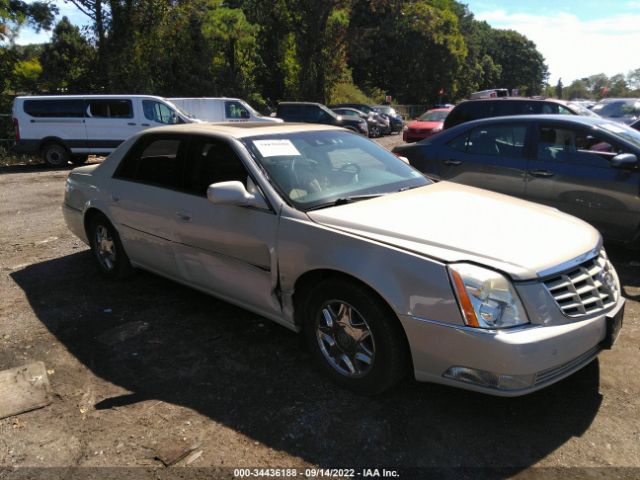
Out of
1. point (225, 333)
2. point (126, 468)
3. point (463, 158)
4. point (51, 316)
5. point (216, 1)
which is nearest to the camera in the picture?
point (126, 468)

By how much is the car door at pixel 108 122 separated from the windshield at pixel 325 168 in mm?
12339

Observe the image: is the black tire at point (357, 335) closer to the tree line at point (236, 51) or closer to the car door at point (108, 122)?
the car door at point (108, 122)

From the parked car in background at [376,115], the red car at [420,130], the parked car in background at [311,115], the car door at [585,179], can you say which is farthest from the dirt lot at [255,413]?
the parked car in background at [376,115]

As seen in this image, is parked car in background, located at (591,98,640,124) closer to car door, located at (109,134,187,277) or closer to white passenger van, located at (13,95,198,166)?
white passenger van, located at (13,95,198,166)

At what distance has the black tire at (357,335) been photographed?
2.90m

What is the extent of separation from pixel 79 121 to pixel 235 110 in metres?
6.44

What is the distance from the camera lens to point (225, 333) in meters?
4.05

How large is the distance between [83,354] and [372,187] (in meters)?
2.41

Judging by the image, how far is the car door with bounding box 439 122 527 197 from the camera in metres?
5.99

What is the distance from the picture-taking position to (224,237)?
3701mm

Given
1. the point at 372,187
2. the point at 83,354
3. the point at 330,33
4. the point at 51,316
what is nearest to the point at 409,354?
the point at 372,187

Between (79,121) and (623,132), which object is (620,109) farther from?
(79,121)

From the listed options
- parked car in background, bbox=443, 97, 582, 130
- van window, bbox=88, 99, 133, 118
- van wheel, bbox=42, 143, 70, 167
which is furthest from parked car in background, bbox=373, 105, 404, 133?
van wheel, bbox=42, 143, 70, 167

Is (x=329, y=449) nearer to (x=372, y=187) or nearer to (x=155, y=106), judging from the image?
(x=372, y=187)
